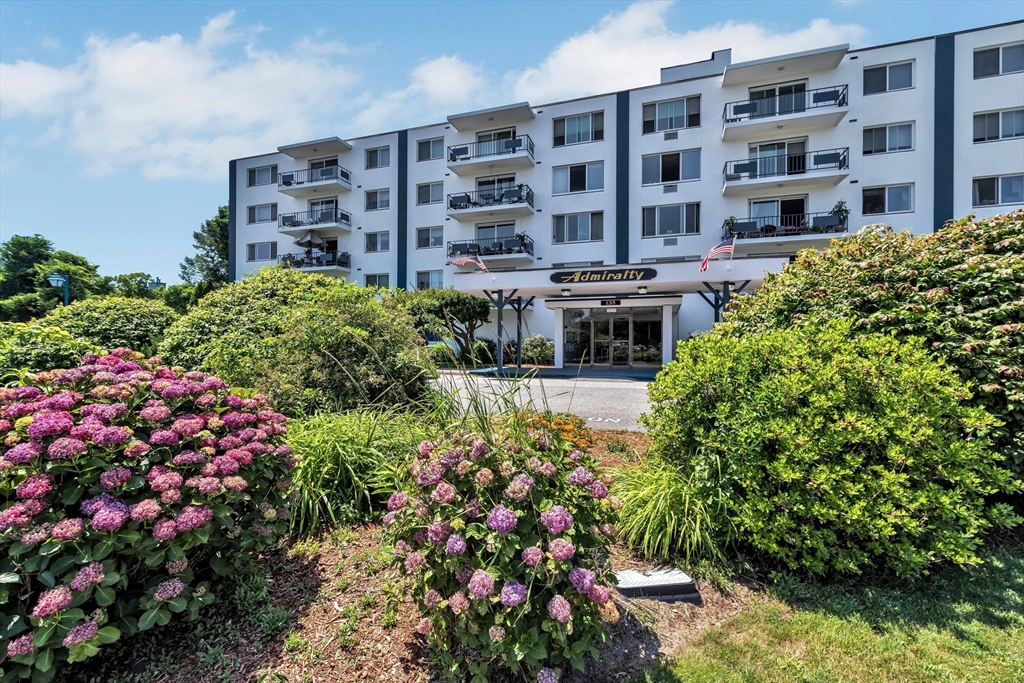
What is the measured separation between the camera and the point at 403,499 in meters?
2.35

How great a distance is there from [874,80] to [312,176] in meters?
32.5

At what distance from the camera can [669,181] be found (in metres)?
23.5

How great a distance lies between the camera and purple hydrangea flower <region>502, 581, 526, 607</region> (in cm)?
181

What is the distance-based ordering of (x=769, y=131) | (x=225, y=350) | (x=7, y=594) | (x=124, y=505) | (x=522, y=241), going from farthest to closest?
(x=522, y=241)
(x=769, y=131)
(x=225, y=350)
(x=124, y=505)
(x=7, y=594)

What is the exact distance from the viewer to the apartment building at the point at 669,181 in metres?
19.4

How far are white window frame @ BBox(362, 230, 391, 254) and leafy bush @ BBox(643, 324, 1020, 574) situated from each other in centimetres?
2819

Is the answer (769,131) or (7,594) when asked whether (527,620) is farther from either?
(769,131)

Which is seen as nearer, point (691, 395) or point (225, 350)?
point (691, 395)

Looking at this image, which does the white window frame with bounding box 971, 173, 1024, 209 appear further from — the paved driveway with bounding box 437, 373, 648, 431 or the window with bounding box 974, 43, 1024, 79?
the paved driveway with bounding box 437, 373, 648, 431

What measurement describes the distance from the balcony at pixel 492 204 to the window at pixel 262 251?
46.8ft

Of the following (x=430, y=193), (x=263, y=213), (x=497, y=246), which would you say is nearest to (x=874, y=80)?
(x=497, y=246)

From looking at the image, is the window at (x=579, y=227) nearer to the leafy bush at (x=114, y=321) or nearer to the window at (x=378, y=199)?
the window at (x=378, y=199)

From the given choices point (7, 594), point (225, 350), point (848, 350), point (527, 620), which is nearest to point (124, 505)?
point (7, 594)

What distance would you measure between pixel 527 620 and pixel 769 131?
85.4 feet
